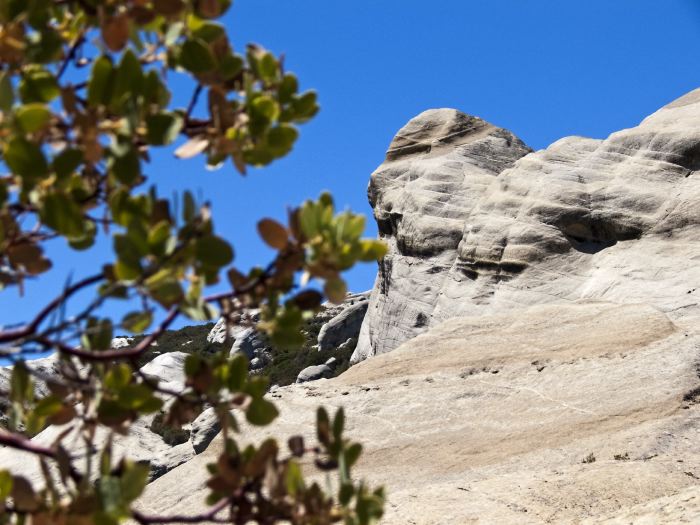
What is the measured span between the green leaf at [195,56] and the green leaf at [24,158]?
600mm

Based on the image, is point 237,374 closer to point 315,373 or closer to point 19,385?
point 19,385

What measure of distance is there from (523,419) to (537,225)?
11.8 metres

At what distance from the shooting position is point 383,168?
35.9m

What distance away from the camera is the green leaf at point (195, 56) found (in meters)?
2.69

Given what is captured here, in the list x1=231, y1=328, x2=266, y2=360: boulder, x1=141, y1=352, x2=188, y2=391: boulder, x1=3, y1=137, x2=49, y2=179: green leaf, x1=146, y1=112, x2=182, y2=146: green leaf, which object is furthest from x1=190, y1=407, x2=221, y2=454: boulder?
x1=231, y1=328, x2=266, y2=360: boulder

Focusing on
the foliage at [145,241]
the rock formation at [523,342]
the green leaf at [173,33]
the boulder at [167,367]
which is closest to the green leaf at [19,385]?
the foliage at [145,241]

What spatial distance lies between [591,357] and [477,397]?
254 cm

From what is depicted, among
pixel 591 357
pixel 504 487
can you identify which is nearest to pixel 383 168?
pixel 591 357

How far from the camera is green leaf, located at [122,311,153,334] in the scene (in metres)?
2.57

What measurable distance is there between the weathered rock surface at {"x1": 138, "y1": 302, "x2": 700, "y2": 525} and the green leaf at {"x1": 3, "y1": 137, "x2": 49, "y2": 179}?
28.4 ft

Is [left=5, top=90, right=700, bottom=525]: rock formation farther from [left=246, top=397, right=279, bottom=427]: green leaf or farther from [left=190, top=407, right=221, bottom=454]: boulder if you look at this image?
[left=246, top=397, right=279, bottom=427]: green leaf

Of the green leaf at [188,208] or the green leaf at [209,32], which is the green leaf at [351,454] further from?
the green leaf at [209,32]

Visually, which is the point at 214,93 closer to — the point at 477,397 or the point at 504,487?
the point at 504,487

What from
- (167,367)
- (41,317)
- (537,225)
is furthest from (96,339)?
(167,367)
